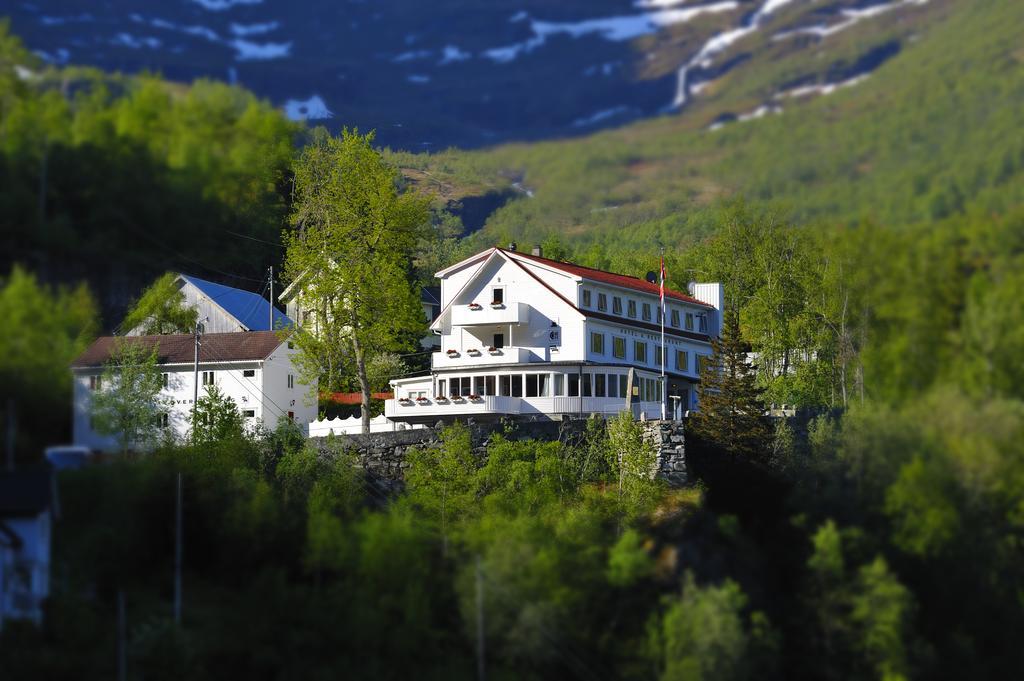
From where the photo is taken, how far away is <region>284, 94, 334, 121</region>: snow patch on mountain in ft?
73.4

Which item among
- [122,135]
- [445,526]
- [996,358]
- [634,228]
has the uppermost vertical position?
[634,228]

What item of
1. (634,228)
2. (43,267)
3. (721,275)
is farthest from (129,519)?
(721,275)

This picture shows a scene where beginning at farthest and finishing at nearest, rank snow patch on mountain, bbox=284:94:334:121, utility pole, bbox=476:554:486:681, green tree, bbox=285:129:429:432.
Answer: green tree, bbox=285:129:429:432 < snow patch on mountain, bbox=284:94:334:121 < utility pole, bbox=476:554:486:681

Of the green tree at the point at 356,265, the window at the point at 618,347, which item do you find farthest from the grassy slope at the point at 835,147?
the window at the point at 618,347

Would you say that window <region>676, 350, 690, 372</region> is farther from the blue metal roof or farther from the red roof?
the blue metal roof

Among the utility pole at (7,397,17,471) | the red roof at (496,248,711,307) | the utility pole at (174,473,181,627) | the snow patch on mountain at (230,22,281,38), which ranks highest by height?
the snow patch on mountain at (230,22,281,38)

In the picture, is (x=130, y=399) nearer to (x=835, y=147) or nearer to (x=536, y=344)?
(x=835, y=147)

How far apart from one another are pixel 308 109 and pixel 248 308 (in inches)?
644

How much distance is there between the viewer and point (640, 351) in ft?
135

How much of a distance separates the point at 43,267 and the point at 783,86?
52.5 feet

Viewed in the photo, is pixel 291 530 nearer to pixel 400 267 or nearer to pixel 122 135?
pixel 122 135

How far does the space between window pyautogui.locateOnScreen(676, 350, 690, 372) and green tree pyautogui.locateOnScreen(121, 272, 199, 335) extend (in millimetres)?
14750

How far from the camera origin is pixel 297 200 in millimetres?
31609

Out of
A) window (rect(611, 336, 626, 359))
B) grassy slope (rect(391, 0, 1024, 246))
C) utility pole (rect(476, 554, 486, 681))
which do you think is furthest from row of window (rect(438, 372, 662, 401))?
utility pole (rect(476, 554, 486, 681))
